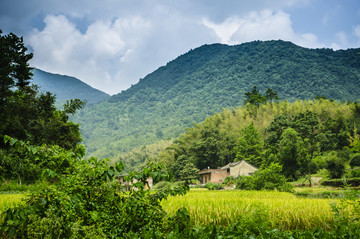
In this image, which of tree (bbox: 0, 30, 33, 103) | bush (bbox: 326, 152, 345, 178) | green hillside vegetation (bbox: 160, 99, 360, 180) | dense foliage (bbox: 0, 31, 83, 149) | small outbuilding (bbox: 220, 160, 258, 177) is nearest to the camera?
tree (bbox: 0, 30, 33, 103)

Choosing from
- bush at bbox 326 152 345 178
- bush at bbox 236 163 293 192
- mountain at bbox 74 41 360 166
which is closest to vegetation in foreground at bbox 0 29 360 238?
bush at bbox 236 163 293 192

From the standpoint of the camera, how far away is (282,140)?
1437 inches

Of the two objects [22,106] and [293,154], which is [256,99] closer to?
[293,154]

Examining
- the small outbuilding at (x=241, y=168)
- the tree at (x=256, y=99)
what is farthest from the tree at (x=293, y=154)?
the tree at (x=256, y=99)

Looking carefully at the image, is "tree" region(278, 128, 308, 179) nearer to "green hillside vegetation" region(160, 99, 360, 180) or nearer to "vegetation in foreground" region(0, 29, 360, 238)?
"green hillside vegetation" region(160, 99, 360, 180)

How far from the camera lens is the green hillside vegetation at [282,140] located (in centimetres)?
3531

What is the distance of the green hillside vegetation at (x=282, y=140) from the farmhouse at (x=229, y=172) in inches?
106

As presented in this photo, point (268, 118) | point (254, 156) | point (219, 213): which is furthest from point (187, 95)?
point (219, 213)

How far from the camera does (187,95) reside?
13900cm

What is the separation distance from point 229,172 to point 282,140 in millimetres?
10180

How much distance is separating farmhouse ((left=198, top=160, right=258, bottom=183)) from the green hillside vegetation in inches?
106

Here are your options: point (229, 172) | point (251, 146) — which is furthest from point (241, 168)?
point (251, 146)

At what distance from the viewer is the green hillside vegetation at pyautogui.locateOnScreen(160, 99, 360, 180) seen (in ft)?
116

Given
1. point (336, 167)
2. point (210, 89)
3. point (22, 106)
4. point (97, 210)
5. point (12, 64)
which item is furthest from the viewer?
point (210, 89)
